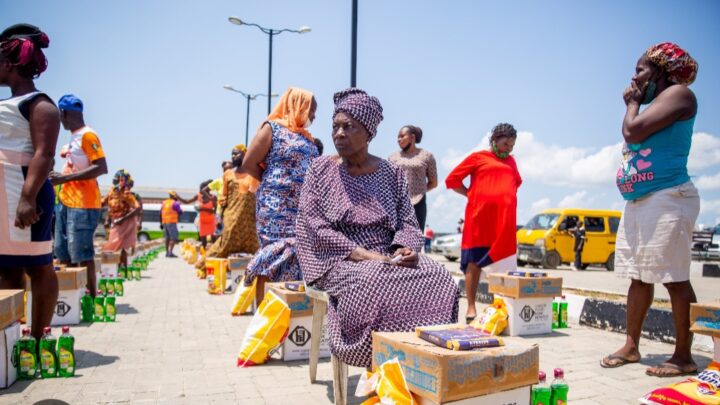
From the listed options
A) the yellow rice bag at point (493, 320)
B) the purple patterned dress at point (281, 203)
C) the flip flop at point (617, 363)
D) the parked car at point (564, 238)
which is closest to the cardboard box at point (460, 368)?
the flip flop at point (617, 363)

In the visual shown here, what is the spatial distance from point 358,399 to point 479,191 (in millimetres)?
2954

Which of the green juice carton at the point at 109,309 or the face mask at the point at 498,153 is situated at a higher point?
the face mask at the point at 498,153

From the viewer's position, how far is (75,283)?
17.8ft

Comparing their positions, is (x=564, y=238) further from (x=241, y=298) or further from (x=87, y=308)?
(x=87, y=308)

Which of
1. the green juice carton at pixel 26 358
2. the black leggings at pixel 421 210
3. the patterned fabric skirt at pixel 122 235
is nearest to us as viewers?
the green juice carton at pixel 26 358

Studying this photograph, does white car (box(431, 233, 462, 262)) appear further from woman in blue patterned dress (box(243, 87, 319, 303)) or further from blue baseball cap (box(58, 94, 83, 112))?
blue baseball cap (box(58, 94, 83, 112))

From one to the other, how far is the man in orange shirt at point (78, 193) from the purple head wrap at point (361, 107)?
3121 mm

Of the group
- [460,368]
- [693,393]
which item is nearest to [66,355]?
[460,368]

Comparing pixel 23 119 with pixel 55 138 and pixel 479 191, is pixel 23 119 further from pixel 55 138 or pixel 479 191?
pixel 479 191

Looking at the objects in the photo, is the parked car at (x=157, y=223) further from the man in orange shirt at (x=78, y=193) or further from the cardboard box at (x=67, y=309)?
the cardboard box at (x=67, y=309)

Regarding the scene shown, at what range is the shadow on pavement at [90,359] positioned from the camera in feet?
13.1

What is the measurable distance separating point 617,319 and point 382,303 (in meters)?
3.91

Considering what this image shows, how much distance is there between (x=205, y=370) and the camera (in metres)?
3.89

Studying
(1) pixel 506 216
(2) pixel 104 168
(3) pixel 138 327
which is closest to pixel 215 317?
(3) pixel 138 327
